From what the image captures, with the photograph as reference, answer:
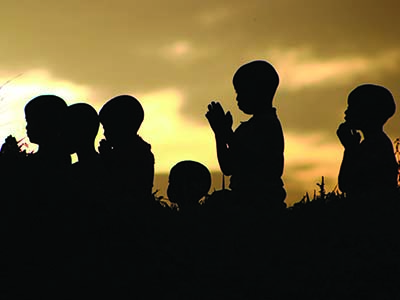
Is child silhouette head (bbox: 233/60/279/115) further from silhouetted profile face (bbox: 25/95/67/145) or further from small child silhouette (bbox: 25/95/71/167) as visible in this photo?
silhouetted profile face (bbox: 25/95/67/145)

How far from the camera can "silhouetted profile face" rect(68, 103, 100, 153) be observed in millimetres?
10750

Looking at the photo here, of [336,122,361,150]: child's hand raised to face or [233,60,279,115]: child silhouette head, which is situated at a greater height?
[233,60,279,115]: child silhouette head

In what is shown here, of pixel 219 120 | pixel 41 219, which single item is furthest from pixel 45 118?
pixel 41 219

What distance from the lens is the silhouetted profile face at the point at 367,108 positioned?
961 cm

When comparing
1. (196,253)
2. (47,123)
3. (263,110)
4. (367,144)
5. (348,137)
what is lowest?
(196,253)

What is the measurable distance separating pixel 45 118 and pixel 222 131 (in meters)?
2.63

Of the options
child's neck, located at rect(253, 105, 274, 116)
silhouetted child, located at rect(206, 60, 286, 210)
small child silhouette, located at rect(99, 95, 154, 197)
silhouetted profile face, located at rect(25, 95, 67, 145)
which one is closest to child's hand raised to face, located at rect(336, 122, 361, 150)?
silhouetted child, located at rect(206, 60, 286, 210)

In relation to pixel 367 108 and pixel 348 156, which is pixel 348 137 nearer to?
pixel 348 156

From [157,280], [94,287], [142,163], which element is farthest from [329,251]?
[142,163]

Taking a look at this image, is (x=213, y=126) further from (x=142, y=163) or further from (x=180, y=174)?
(x=180, y=174)

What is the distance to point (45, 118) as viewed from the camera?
10531 mm

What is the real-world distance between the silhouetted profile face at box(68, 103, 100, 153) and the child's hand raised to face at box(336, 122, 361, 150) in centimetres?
330

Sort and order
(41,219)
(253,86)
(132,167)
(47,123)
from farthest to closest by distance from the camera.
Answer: (47,123) < (132,167) < (253,86) < (41,219)

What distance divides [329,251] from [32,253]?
2506 mm
